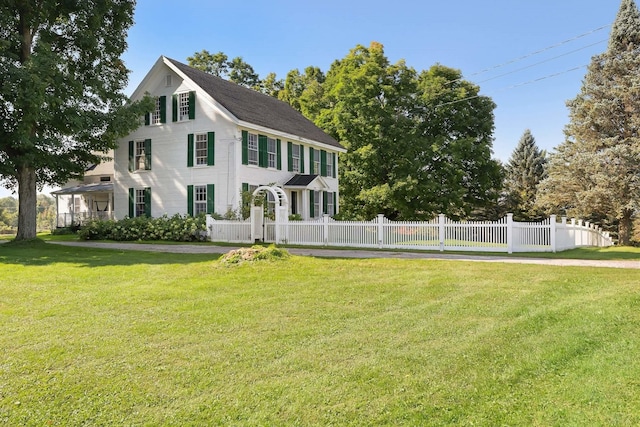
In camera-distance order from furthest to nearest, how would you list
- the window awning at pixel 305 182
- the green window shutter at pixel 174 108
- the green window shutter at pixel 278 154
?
the window awning at pixel 305 182, the green window shutter at pixel 278 154, the green window shutter at pixel 174 108

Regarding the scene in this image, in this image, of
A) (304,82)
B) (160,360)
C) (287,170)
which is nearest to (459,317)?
(160,360)

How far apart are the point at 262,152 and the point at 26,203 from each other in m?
10.1

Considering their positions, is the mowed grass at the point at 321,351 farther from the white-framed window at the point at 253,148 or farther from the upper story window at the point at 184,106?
the upper story window at the point at 184,106

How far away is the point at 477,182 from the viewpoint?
104 ft

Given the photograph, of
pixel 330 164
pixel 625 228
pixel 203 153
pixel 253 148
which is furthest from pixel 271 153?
pixel 625 228

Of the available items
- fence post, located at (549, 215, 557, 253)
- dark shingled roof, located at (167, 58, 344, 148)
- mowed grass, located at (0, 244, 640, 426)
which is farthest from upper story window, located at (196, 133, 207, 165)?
fence post, located at (549, 215, 557, 253)

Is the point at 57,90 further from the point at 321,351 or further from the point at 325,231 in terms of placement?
the point at 321,351

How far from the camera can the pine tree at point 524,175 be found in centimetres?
3878

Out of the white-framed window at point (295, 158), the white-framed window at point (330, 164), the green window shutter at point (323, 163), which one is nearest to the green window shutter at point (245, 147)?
the white-framed window at point (295, 158)

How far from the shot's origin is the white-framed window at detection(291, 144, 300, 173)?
24.6 meters

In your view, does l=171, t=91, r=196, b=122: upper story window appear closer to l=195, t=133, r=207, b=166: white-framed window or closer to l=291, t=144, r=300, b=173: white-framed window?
l=195, t=133, r=207, b=166: white-framed window

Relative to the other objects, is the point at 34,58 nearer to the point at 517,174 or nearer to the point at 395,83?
the point at 395,83

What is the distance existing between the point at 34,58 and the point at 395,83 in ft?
70.9

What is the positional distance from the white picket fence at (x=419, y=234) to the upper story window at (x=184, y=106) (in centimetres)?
583
